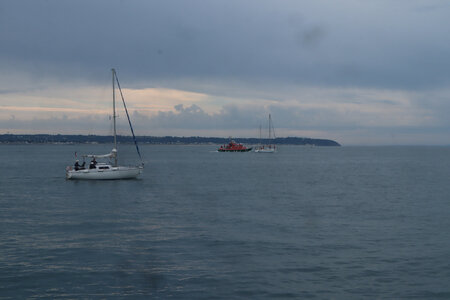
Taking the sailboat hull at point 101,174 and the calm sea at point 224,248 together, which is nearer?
the calm sea at point 224,248

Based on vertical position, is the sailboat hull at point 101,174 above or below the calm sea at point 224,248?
above

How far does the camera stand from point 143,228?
→ 32344 mm

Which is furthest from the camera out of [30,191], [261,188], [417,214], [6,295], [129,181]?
[129,181]

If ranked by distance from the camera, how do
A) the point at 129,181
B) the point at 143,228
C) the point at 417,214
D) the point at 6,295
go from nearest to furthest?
the point at 6,295, the point at 143,228, the point at 417,214, the point at 129,181

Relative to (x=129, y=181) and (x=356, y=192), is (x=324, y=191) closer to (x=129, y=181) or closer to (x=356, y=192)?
(x=356, y=192)

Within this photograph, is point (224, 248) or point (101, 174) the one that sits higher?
point (101, 174)

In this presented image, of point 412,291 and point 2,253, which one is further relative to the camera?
point 2,253

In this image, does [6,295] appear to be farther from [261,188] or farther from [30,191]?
[261,188]

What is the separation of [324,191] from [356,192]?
3776 mm

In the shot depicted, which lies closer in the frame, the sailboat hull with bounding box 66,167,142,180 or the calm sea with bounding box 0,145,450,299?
the calm sea with bounding box 0,145,450,299

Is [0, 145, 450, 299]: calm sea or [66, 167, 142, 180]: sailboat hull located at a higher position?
[66, 167, 142, 180]: sailboat hull

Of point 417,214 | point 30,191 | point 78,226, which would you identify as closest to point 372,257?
point 417,214

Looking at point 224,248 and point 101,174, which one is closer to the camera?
point 224,248

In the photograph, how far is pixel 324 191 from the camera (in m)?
58.2
